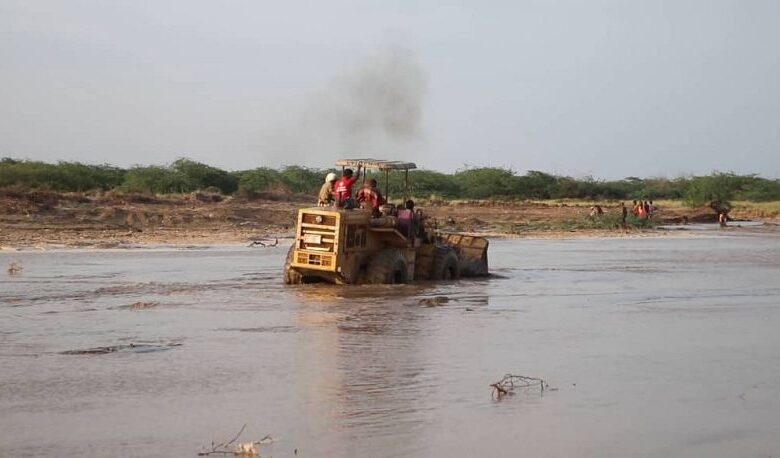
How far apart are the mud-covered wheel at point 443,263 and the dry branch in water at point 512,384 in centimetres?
1069

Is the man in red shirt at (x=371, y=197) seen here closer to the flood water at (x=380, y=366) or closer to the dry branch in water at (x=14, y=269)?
the flood water at (x=380, y=366)

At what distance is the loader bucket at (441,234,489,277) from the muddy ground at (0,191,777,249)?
34.1ft

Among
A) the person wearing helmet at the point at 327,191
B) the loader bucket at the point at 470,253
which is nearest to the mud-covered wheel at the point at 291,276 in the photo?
the person wearing helmet at the point at 327,191

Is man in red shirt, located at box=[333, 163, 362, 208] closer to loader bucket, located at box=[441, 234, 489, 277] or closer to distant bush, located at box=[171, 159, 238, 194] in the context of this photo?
loader bucket, located at box=[441, 234, 489, 277]

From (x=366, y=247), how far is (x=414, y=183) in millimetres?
50921

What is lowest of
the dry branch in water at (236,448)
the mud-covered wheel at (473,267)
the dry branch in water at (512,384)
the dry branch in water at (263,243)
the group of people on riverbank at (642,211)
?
the dry branch in water at (236,448)

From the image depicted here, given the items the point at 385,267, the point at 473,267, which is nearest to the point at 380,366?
the point at 385,267

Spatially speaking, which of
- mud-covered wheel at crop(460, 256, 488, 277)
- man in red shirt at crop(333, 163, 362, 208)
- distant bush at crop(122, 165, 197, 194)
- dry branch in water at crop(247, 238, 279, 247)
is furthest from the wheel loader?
distant bush at crop(122, 165, 197, 194)

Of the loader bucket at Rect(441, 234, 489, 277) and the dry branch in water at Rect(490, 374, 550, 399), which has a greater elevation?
the loader bucket at Rect(441, 234, 489, 277)

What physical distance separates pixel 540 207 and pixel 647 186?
112 feet

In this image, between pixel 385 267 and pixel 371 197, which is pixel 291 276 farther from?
pixel 371 197

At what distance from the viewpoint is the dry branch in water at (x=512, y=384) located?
980 centimetres

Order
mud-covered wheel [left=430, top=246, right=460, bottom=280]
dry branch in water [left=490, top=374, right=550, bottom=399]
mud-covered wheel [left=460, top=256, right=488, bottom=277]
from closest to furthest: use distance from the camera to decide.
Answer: dry branch in water [left=490, top=374, right=550, bottom=399] < mud-covered wheel [left=430, top=246, right=460, bottom=280] < mud-covered wheel [left=460, top=256, right=488, bottom=277]

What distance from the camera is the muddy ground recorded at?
103 feet
